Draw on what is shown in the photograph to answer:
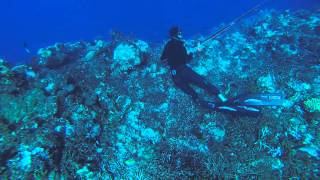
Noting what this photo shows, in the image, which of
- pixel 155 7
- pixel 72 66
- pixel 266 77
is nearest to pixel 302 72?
pixel 266 77

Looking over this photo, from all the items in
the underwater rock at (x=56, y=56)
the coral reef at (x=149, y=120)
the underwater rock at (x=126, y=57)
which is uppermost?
the underwater rock at (x=56, y=56)

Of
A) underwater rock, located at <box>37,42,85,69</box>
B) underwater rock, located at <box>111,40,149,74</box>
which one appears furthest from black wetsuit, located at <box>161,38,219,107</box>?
underwater rock, located at <box>37,42,85,69</box>

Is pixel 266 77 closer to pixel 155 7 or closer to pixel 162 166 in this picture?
pixel 162 166

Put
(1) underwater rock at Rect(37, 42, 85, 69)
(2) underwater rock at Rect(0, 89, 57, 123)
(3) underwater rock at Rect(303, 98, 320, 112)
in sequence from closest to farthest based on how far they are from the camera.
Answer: (2) underwater rock at Rect(0, 89, 57, 123) < (3) underwater rock at Rect(303, 98, 320, 112) < (1) underwater rock at Rect(37, 42, 85, 69)

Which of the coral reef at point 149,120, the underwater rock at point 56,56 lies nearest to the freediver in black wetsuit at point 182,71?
the coral reef at point 149,120

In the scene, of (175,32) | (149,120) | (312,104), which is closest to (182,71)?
(175,32)

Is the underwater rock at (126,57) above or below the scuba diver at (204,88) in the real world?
above

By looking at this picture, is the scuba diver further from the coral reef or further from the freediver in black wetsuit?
the coral reef

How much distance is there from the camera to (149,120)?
734cm

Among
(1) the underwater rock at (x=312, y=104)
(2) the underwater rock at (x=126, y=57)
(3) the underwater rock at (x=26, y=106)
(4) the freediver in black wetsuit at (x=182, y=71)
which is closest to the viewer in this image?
(3) the underwater rock at (x=26, y=106)

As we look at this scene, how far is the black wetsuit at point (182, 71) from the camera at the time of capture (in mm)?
7444

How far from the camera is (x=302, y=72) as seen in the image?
847 cm

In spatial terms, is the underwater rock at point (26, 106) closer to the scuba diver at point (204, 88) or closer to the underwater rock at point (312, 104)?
the scuba diver at point (204, 88)

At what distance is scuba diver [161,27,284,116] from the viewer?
7.11m
